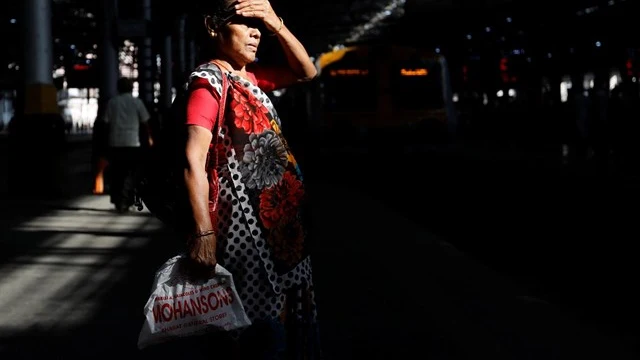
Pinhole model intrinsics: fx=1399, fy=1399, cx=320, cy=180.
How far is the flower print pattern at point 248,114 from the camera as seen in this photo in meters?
4.39

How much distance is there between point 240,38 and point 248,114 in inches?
10.2

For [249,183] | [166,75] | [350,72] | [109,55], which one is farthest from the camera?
[166,75]

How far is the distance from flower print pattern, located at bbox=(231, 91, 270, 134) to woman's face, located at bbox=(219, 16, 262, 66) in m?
0.15

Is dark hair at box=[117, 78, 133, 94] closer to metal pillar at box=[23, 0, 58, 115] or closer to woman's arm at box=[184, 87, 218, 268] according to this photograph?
metal pillar at box=[23, 0, 58, 115]

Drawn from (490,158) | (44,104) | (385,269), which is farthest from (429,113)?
(385,269)

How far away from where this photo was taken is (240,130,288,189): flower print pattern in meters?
4.40

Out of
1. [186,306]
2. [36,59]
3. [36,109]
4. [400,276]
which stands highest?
[36,59]

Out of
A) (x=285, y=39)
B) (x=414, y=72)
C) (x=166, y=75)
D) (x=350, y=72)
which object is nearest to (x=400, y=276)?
(x=285, y=39)

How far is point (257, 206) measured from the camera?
4398 mm

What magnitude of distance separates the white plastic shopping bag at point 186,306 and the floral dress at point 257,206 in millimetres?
117

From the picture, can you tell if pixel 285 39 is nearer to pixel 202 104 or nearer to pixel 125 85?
pixel 202 104

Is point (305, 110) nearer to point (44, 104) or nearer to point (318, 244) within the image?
point (44, 104)

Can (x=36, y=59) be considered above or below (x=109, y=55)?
below

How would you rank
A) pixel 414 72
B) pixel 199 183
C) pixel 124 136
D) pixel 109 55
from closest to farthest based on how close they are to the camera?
1. pixel 199 183
2. pixel 124 136
3. pixel 109 55
4. pixel 414 72
